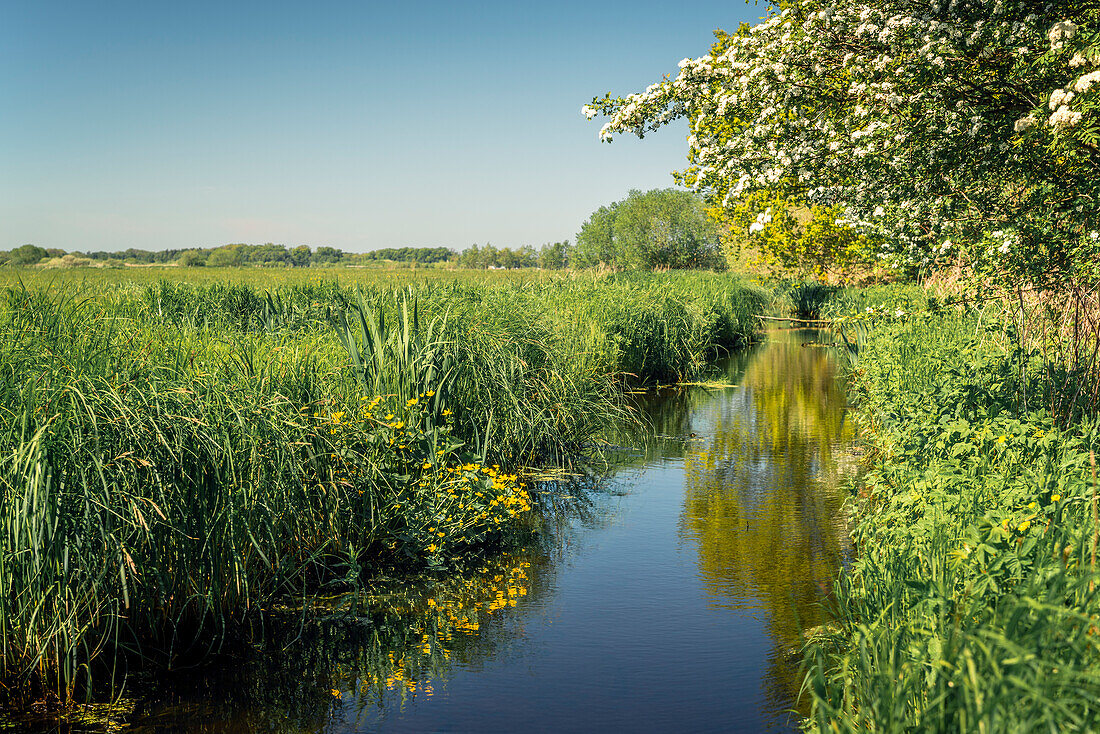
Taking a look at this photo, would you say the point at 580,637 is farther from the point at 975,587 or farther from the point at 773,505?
the point at 773,505

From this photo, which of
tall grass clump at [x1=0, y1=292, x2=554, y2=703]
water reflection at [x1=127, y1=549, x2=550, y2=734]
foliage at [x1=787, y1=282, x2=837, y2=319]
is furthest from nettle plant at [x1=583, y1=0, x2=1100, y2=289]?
foliage at [x1=787, y1=282, x2=837, y2=319]

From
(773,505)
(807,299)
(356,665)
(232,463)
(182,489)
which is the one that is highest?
(807,299)

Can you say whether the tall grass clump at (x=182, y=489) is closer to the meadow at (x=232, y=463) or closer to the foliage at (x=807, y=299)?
the meadow at (x=232, y=463)

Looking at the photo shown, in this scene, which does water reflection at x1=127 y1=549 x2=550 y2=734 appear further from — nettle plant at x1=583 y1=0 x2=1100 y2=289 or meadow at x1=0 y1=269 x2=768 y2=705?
nettle plant at x1=583 y1=0 x2=1100 y2=289

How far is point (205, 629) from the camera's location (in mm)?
5320

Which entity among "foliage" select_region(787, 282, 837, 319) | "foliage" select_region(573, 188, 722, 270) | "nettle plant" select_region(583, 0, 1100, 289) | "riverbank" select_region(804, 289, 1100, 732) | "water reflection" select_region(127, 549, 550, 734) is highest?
"foliage" select_region(573, 188, 722, 270)

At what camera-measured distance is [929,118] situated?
6117 mm

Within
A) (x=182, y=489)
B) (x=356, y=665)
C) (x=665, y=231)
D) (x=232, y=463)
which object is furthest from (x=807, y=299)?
(x=665, y=231)

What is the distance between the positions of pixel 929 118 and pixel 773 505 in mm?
4045

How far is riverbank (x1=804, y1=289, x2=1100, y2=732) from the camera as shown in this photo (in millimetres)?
2719

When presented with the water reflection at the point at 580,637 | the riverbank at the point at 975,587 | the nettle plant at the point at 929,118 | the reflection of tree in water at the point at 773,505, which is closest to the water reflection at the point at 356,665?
the water reflection at the point at 580,637

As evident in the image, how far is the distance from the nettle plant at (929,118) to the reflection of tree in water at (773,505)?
108 inches

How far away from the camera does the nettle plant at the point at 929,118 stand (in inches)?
220

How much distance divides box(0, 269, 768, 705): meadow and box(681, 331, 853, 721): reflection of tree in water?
1750mm
